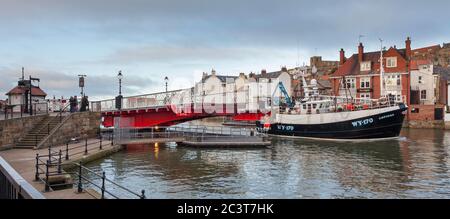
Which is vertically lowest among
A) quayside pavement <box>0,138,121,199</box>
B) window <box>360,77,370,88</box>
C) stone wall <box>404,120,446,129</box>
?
quayside pavement <box>0,138,121,199</box>

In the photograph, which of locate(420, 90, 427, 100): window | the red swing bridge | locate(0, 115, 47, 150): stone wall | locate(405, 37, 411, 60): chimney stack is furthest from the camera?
locate(420, 90, 427, 100): window

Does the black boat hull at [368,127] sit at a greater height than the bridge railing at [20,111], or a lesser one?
lesser

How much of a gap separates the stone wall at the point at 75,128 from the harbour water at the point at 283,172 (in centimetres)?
423

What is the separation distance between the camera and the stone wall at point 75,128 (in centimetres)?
2712

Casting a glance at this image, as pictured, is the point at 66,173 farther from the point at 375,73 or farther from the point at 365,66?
the point at 365,66

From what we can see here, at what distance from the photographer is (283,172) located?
22.5m

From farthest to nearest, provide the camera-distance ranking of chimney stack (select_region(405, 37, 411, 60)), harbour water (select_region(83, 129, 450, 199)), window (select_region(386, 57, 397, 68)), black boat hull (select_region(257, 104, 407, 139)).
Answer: window (select_region(386, 57, 397, 68)) → chimney stack (select_region(405, 37, 411, 60)) → black boat hull (select_region(257, 104, 407, 139)) → harbour water (select_region(83, 129, 450, 199))

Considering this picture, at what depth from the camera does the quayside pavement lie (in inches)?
484

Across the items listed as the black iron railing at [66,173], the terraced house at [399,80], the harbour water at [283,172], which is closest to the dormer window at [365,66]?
the terraced house at [399,80]

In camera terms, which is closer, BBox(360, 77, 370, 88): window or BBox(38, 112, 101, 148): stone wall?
BBox(38, 112, 101, 148): stone wall

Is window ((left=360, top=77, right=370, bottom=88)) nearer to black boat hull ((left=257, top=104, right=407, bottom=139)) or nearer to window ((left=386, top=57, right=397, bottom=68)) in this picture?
window ((left=386, top=57, right=397, bottom=68))

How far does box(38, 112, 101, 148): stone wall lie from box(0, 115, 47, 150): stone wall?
1.99m

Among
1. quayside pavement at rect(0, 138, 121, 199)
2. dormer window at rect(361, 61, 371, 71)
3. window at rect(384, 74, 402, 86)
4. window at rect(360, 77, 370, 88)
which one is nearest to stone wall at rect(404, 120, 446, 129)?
window at rect(384, 74, 402, 86)

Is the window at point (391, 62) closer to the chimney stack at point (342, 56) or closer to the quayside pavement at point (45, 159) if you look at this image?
the chimney stack at point (342, 56)
